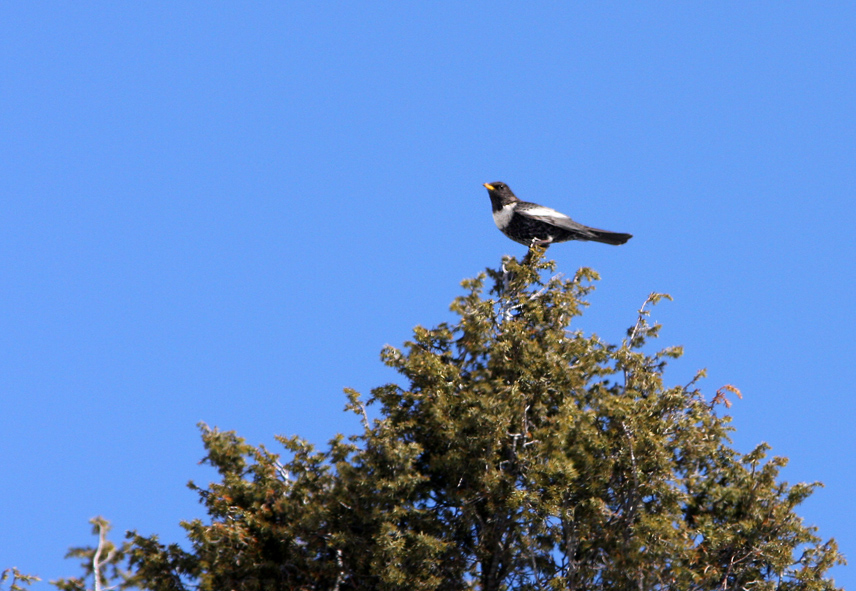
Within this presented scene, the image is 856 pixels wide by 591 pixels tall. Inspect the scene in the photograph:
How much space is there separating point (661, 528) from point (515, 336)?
3.12 meters

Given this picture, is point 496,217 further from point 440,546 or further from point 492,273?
point 440,546

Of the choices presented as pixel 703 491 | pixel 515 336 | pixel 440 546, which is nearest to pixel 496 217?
pixel 515 336

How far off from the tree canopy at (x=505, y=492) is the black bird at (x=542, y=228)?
3.64 meters

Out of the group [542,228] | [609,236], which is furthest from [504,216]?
[609,236]

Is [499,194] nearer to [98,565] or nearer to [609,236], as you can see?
[609,236]

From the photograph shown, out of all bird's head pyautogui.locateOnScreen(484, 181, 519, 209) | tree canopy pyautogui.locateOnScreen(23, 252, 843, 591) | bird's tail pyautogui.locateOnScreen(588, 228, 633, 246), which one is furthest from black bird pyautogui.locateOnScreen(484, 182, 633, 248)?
tree canopy pyautogui.locateOnScreen(23, 252, 843, 591)

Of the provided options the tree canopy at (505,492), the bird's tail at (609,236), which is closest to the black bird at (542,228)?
the bird's tail at (609,236)

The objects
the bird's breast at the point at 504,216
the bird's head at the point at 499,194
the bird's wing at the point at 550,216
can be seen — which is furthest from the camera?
the bird's head at the point at 499,194

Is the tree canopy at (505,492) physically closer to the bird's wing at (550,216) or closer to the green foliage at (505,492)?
the green foliage at (505,492)

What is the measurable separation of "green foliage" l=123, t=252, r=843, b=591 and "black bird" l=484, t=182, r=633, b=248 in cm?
368

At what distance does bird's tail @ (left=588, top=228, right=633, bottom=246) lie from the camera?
57.6ft

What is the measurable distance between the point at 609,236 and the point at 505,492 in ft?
21.6

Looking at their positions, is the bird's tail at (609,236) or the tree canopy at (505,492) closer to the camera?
the tree canopy at (505,492)

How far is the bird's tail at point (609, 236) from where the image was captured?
17562 mm
